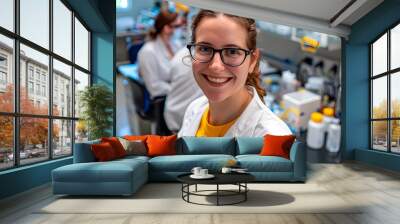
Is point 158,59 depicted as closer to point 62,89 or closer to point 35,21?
point 62,89

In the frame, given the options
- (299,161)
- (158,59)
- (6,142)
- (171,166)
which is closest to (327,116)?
(158,59)

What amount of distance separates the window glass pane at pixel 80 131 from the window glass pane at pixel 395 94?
6.00 m

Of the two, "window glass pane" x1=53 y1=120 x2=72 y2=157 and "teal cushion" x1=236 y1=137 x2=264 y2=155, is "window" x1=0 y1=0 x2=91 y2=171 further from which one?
"teal cushion" x1=236 y1=137 x2=264 y2=155

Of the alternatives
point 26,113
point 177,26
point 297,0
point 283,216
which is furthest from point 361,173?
point 26,113

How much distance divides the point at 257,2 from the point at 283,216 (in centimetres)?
504

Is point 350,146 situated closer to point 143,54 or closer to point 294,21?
point 294,21

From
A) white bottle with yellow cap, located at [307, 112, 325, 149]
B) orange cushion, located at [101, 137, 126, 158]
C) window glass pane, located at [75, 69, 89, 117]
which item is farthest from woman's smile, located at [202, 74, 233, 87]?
white bottle with yellow cap, located at [307, 112, 325, 149]

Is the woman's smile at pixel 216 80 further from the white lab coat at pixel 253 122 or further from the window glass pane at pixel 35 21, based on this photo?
the window glass pane at pixel 35 21

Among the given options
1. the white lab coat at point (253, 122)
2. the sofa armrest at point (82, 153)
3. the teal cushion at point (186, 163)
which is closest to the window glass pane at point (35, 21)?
the sofa armrest at point (82, 153)

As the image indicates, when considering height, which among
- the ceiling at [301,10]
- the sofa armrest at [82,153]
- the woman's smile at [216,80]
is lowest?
the sofa armrest at [82,153]

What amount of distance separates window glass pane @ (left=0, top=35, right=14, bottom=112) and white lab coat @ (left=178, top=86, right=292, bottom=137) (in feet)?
12.5

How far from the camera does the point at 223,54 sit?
727 centimetres

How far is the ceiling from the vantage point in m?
7.42

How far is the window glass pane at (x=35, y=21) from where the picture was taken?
5.28m
